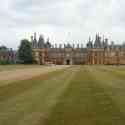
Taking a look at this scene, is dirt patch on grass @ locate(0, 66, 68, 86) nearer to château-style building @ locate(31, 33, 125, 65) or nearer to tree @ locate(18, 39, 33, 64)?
tree @ locate(18, 39, 33, 64)

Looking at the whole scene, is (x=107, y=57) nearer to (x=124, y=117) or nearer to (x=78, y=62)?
(x=78, y=62)

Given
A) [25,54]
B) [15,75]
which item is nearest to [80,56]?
[25,54]

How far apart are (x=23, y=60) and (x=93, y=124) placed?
125019 millimetres

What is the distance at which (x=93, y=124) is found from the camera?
783 centimetres

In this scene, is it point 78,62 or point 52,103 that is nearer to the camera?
point 52,103

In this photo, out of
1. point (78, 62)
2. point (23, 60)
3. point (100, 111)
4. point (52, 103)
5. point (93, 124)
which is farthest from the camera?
point (78, 62)

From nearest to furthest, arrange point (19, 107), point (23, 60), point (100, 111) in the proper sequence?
point (100, 111)
point (19, 107)
point (23, 60)

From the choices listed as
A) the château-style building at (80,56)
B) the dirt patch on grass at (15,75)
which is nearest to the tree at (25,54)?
the château-style building at (80,56)

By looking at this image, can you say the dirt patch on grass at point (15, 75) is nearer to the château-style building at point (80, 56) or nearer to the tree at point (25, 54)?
the tree at point (25, 54)

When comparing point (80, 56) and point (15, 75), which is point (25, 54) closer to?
point (80, 56)

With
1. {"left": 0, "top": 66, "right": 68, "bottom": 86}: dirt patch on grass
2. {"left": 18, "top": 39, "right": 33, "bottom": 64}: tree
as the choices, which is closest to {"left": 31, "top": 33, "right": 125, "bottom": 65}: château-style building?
{"left": 18, "top": 39, "right": 33, "bottom": 64}: tree

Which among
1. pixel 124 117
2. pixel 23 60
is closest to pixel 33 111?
pixel 124 117

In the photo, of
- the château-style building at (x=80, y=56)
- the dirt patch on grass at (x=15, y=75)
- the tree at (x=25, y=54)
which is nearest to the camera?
the dirt patch on grass at (x=15, y=75)

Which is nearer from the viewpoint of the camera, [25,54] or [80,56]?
[25,54]
